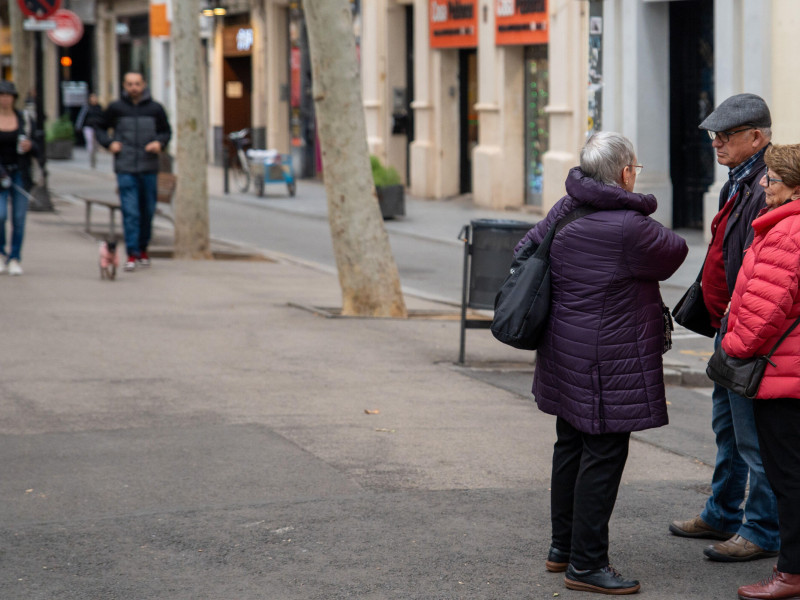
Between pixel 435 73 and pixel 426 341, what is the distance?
1633 centimetres

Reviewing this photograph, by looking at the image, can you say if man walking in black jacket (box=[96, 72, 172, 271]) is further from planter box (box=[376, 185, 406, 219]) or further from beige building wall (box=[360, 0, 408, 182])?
beige building wall (box=[360, 0, 408, 182])

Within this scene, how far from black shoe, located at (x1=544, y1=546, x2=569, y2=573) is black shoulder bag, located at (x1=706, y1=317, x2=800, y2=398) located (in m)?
0.87

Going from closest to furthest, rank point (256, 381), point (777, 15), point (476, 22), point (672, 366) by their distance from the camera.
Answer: point (256, 381)
point (672, 366)
point (777, 15)
point (476, 22)

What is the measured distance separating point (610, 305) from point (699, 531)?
1247 millimetres

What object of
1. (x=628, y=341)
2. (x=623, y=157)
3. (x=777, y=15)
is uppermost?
(x=777, y=15)

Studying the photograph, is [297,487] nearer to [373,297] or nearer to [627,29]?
[373,297]

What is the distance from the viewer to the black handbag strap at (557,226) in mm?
4645

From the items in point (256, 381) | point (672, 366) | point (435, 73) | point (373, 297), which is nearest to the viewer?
point (256, 381)

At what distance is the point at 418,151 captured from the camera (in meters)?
25.9

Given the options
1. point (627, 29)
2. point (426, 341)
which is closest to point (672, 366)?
point (426, 341)

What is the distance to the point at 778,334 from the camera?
4.42 metres

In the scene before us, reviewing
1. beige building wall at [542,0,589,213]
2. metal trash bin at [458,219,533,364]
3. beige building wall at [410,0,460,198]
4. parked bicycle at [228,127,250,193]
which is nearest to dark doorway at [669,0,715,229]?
beige building wall at [542,0,589,213]

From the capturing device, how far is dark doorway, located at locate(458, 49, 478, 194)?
1006 inches

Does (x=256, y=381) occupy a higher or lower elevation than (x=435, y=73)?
lower
